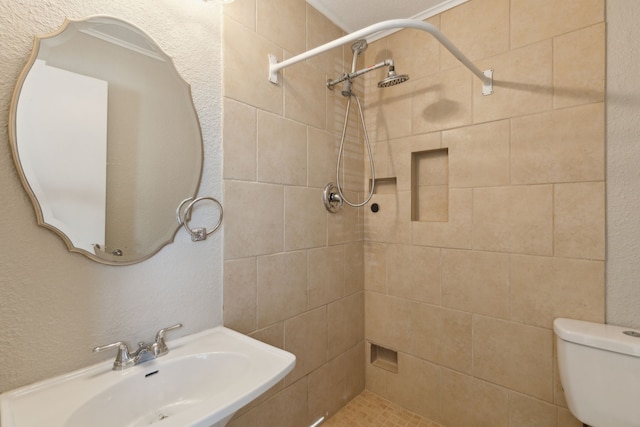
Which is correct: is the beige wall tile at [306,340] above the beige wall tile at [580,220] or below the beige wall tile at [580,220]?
below

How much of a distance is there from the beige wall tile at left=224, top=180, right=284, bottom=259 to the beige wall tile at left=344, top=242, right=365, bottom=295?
0.54 m

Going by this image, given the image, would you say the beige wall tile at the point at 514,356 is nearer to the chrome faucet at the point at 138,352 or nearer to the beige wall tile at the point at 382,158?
the beige wall tile at the point at 382,158

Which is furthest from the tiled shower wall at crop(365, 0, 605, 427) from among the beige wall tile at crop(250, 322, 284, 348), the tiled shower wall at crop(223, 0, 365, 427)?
the beige wall tile at crop(250, 322, 284, 348)

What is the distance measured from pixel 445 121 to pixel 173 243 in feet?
4.78

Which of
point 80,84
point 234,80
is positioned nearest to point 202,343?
point 80,84

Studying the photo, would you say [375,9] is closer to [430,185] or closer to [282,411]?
[430,185]

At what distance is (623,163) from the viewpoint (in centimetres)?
110

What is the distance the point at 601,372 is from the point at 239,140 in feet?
5.43

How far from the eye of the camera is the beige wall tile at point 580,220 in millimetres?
1140

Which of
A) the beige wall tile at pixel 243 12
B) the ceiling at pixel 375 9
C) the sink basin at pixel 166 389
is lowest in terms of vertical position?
the sink basin at pixel 166 389

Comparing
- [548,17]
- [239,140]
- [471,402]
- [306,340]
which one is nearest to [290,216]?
[239,140]

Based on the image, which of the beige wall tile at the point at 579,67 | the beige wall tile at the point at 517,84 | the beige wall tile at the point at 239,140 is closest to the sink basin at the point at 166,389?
the beige wall tile at the point at 239,140

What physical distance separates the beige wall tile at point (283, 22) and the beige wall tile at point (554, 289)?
152 centimetres

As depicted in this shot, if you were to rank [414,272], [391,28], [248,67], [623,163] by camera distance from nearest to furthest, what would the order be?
[391,28] → [623,163] → [248,67] → [414,272]
